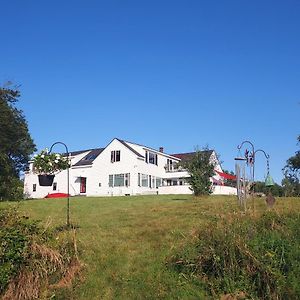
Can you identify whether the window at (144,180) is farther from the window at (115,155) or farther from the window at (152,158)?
the window at (115,155)

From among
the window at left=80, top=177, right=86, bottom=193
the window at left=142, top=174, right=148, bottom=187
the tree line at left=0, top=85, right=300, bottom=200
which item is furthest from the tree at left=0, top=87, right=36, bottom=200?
the window at left=142, top=174, right=148, bottom=187

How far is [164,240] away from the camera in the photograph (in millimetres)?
9625

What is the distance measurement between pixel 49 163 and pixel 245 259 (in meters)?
7.02

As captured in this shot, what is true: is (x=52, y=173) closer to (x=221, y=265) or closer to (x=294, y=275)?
(x=221, y=265)

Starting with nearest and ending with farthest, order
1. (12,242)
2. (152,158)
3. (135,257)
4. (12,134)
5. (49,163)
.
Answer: (12,242)
(135,257)
(49,163)
(12,134)
(152,158)

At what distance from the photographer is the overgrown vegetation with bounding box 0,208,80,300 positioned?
750 cm

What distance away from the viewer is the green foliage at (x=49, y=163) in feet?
39.5

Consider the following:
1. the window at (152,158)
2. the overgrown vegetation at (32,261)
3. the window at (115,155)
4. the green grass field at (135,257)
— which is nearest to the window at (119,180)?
the window at (115,155)

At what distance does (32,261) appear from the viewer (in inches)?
308

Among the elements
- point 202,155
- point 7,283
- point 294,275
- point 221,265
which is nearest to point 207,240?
point 221,265

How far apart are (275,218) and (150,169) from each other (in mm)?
42613

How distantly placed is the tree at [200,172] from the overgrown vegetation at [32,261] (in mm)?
17708

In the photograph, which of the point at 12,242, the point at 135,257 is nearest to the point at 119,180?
the point at 135,257

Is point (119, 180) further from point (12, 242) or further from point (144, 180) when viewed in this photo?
point (12, 242)
